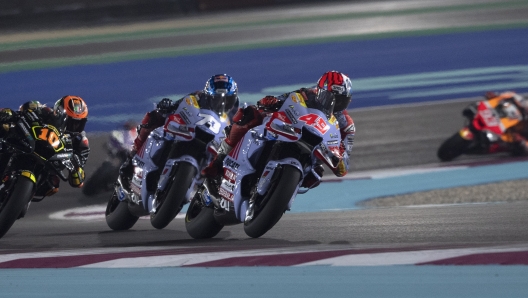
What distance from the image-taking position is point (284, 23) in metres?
25.8

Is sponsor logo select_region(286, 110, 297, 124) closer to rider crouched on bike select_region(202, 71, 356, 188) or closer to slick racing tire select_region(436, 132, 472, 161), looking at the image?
rider crouched on bike select_region(202, 71, 356, 188)

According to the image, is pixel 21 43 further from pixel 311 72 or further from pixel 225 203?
pixel 225 203

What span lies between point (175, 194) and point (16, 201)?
1301 mm

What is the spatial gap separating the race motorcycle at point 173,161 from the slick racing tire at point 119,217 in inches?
2.6

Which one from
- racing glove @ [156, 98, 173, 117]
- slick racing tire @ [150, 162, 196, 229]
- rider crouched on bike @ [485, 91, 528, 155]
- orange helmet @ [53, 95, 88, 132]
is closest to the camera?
slick racing tire @ [150, 162, 196, 229]

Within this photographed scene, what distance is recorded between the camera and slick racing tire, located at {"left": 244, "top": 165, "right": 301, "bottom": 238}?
6531mm

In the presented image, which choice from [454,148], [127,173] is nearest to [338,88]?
[127,173]

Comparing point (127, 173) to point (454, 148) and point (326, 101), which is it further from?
point (454, 148)

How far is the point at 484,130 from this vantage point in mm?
13133

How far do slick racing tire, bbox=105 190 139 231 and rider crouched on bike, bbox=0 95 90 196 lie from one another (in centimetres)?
81

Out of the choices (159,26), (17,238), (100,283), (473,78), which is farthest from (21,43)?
(100,283)

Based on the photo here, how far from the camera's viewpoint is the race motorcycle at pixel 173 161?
7938 mm

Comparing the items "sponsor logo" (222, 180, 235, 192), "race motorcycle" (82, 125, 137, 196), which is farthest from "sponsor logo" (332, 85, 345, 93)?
"race motorcycle" (82, 125, 137, 196)

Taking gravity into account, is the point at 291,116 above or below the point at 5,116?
above
